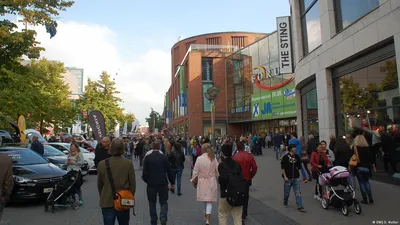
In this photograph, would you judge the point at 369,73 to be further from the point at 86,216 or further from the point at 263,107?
the point at 263,107

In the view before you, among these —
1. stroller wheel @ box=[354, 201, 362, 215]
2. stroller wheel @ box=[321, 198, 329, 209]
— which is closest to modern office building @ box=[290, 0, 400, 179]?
stroller wheel @ box=[321, 198, 329, 209]

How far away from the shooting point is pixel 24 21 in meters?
13.1

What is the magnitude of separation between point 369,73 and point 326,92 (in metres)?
2.60

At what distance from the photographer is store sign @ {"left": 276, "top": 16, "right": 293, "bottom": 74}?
2045 cm

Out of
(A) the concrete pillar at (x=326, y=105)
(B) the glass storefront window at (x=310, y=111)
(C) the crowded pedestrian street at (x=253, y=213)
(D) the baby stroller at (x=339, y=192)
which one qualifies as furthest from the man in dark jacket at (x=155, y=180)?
(B) the glass storefront window at (x=310, y=111)

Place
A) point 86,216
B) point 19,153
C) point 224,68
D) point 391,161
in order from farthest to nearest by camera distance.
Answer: point 224,68 → point 391,161 → point 19,153 → point 86,216

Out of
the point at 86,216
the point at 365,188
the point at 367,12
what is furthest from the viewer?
the point at 367,12

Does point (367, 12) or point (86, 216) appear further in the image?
point (367, 12)

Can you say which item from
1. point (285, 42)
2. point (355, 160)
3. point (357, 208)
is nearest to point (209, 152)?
point (357, 208)

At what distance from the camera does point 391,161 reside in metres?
10.4

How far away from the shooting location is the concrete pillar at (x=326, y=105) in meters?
14.0

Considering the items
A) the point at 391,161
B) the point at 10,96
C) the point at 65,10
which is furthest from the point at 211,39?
the point at 391,161

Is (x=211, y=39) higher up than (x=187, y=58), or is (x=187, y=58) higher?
(x=211, y=39)

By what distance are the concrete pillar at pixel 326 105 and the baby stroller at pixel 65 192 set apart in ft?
34.9
